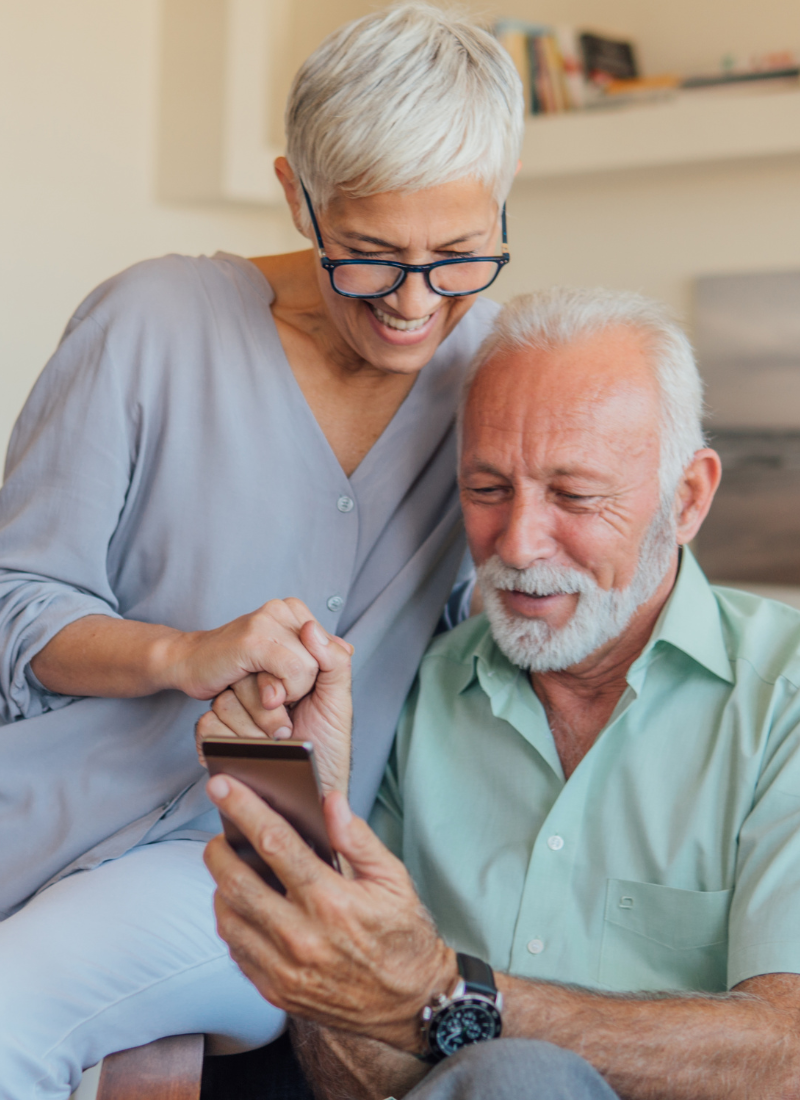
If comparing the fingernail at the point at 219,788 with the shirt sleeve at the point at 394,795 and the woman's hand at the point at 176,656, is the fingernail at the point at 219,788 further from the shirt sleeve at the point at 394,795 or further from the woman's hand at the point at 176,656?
the shirt sleeve at the point at 394,795

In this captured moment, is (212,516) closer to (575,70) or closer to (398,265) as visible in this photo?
(398,265)

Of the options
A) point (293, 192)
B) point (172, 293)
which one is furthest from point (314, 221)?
point (172, 293)

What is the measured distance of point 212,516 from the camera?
141 cm

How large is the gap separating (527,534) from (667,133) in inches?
85.4

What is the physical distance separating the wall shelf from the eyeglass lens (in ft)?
6.78

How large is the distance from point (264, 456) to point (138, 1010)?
0.69m

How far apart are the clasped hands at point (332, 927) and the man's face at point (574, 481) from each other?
528mm

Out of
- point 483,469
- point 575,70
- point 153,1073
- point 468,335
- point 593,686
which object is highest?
point 575,70

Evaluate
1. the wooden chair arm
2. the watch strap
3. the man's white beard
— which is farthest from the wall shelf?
the wooden chair arm

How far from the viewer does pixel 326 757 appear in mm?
1282

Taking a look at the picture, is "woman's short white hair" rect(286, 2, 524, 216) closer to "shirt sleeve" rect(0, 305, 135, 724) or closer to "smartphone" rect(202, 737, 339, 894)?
"shirt sleeve" rect(0, 305, 135, 724)

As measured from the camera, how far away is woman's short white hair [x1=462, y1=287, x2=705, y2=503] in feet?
4.80

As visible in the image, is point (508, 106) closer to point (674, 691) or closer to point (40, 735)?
point (674, 691)

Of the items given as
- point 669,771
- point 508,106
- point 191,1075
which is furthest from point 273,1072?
point 508,106
